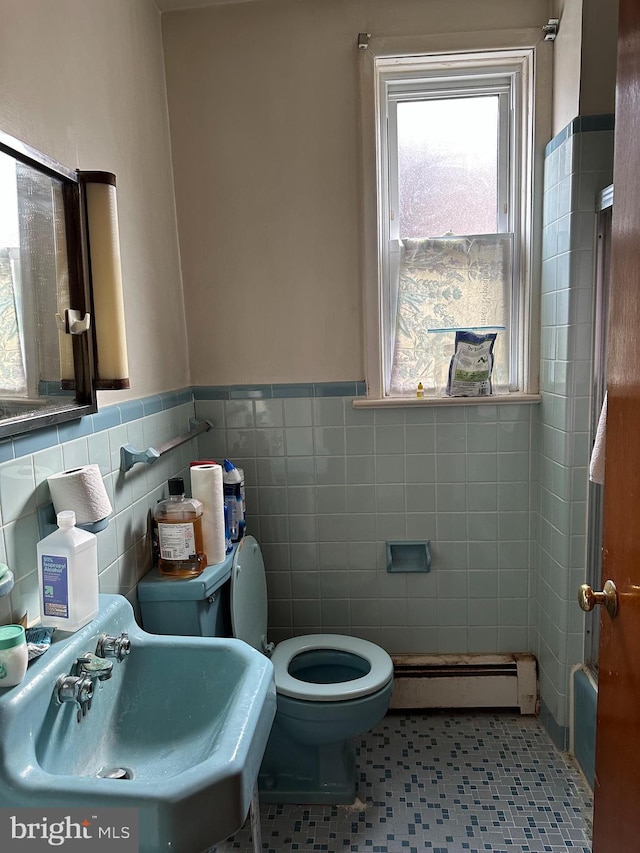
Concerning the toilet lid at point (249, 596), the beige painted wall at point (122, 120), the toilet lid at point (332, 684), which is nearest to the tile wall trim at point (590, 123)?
the beige painted wall at point (122, 120)

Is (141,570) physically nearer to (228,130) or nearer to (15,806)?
(15,806)

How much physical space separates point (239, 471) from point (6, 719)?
3.73 feet

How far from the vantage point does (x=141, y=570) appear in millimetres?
1625

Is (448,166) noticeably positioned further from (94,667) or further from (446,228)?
(94,667)

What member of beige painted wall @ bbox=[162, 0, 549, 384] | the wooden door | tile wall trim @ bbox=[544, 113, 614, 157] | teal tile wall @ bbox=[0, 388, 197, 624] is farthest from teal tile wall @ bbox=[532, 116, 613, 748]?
teal tile wall @ bbox=[0, 388, 197, 624]

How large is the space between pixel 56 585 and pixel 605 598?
96 centimetres

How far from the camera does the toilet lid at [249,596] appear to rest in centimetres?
172

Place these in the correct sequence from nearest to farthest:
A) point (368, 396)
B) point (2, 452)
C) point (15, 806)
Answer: point (15, 806), point (2, 452), point (368, 396)

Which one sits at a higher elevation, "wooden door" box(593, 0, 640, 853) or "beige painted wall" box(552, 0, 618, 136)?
"beige painted wall" box(552, 0, 618, 136)

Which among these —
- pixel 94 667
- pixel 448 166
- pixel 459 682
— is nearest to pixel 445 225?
pixel 448 166

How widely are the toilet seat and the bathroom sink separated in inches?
19.3

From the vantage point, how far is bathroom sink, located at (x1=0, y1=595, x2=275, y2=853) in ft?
2.66

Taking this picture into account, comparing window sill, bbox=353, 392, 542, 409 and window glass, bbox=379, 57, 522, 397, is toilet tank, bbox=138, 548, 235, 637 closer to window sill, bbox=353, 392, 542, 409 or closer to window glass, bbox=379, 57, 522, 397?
window sill, bbox=353, 392, 542, 409

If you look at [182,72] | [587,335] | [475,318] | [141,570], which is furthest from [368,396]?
[182,72]
